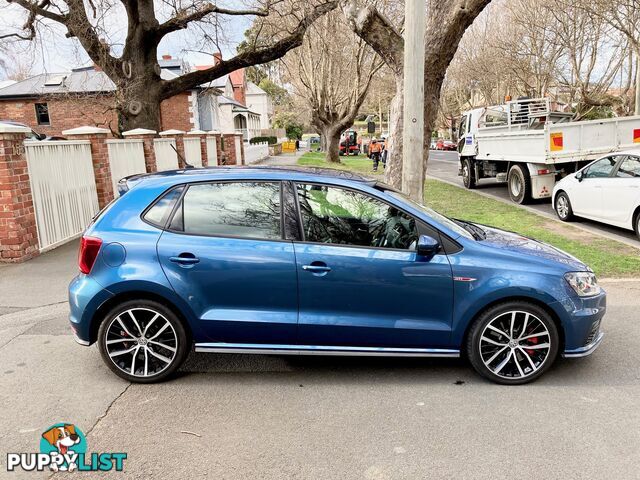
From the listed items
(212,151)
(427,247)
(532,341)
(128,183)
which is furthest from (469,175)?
(128,183)

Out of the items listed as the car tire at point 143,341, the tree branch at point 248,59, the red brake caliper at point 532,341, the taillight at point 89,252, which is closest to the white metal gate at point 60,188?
the taillight at point 89,252

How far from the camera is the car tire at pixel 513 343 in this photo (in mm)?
3910

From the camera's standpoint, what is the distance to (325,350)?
3961mm

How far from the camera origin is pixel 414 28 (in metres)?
7.09

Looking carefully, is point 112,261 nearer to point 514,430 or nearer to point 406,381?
point 406,381

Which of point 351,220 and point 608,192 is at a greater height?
point 351,220

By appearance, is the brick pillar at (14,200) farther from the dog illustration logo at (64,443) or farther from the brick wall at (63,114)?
the brick wall at (63,114)

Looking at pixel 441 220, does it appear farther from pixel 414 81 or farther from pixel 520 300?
pixel 414 81

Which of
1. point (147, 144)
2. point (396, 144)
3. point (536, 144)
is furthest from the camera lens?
point (536, 144)

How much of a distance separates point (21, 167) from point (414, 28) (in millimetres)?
5892

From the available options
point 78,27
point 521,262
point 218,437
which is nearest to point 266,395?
point 218,437

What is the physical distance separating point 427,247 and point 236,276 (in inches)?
56.6

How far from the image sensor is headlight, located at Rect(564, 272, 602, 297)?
397 cm

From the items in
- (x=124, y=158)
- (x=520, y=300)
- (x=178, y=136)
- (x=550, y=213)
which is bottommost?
(x=550, y=213)
